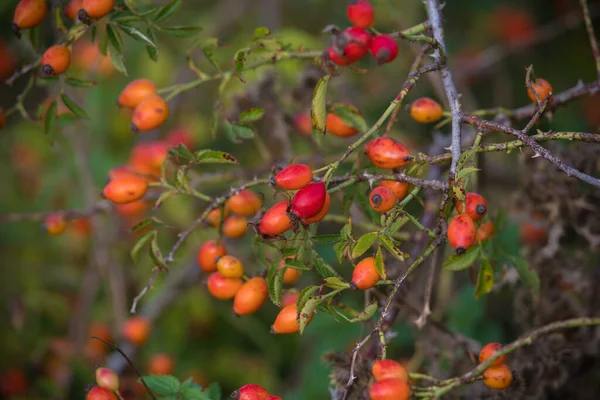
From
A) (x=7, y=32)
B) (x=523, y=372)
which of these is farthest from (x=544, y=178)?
(x=7, y=32)

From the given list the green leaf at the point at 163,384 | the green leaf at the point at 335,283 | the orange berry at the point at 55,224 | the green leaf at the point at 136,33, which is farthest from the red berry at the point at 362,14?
the orange berry at the point at 55,224

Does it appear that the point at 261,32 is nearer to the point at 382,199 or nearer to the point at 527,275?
the point at 382,199

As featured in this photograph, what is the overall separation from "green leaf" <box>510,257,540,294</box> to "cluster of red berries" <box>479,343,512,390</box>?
0.26 meters

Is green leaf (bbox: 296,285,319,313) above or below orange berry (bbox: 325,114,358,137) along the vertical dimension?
below

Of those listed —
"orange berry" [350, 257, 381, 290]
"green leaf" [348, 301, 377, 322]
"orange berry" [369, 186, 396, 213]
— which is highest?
"orange berry" [369, 186, 396, 213]

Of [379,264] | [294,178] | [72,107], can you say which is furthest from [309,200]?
[72,107]

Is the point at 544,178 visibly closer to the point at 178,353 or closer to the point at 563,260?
the point at 563,260

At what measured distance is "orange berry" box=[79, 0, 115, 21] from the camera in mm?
1273

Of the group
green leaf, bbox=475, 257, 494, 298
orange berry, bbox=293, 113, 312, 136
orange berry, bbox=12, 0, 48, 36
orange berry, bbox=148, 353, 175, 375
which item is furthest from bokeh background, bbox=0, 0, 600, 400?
green leaf, bbox=475, 257, 494, 298

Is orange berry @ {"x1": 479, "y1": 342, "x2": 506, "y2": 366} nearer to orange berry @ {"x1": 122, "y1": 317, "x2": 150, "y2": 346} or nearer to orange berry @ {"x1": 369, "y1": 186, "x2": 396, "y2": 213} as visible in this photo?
orange berry @ {"x1": 369, "y1": 186, "x2": 396, "y2": 213}

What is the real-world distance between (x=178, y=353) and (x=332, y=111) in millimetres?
1679

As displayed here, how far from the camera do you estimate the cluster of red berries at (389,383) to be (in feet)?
3.46

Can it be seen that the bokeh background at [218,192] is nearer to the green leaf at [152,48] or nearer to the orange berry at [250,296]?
the green leaf at [152,48]

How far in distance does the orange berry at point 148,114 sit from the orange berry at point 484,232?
2.70ft
